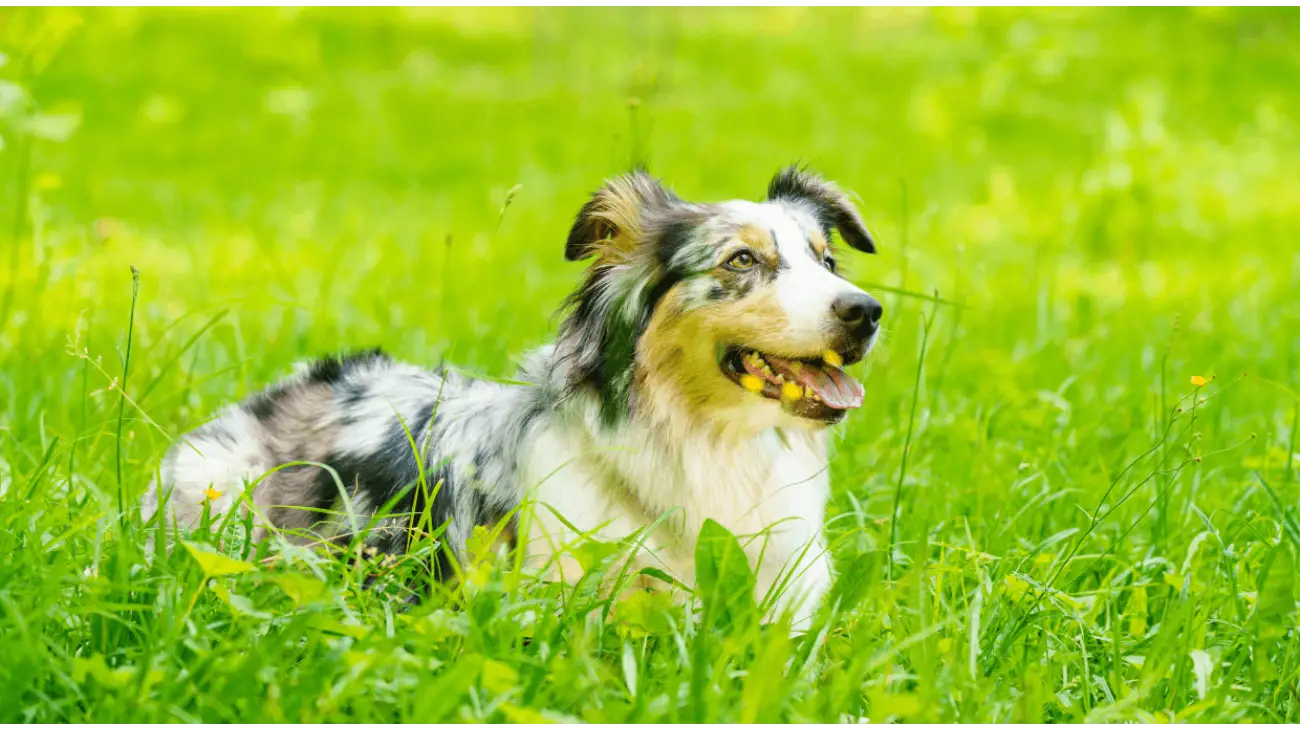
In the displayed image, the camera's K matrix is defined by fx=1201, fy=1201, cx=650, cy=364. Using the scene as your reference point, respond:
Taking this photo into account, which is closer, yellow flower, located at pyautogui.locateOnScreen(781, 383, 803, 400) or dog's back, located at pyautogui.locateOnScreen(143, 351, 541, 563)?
yellow flower, located at pyautogui.locateOnScreen(781, 383, 803, 400)

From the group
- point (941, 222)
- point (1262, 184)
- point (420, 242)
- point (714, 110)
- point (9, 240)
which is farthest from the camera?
point (714, 110)

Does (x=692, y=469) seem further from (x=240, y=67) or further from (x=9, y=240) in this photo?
(x=240, y=67)

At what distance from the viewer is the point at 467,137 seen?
35.3 feet

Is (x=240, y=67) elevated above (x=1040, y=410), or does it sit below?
above

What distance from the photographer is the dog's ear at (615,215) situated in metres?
3.11

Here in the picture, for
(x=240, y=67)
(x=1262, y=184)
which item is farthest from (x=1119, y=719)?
(x=240, y=67)

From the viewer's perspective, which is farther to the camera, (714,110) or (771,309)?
(714,110)

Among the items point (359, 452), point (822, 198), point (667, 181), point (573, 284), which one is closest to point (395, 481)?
point (359, 452)

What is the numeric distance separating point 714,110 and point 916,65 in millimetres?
3522

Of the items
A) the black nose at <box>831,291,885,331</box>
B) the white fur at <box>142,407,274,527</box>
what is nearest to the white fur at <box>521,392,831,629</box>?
the black nose at <box>831,291,885,331</box>

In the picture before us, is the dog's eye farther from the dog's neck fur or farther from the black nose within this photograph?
the dog's neck fur

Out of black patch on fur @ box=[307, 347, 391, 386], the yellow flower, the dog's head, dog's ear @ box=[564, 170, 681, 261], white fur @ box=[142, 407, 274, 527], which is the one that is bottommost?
white fur @ box=[142, 407, 274, 527]

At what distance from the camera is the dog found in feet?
9.47

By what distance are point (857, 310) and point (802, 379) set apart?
227 millimetres
